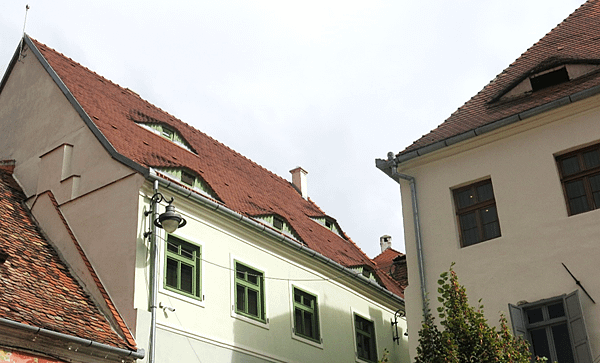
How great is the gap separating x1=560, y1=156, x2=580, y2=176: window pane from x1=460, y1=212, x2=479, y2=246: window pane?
6.16ft

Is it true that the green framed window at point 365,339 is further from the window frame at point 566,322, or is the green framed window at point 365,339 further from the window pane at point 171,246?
the window frame at point 566,322

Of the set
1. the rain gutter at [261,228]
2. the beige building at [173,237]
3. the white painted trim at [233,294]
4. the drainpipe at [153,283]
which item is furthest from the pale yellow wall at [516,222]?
the drainpipe at [153,283]

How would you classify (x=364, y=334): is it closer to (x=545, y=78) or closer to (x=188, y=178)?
(x=188, y=178)

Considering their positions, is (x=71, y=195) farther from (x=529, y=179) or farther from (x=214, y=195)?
(x=529, y=179)

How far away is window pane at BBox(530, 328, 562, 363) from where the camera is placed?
13.3 m

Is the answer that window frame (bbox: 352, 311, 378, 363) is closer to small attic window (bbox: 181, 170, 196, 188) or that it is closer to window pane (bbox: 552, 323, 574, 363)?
small attic window (bbox: 181, 170, 196, 188)

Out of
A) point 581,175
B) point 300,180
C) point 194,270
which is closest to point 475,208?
point 581,175

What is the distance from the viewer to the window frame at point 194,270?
15.6 meters

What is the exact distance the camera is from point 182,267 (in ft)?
53.0

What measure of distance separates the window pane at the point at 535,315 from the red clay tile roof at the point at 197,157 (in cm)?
731

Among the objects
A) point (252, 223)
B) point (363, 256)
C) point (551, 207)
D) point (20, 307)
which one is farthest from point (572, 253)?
point (363, 256)

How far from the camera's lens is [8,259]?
1414 cm

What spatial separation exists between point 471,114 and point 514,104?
0.98 m

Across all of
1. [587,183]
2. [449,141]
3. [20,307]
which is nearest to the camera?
[20,307]
